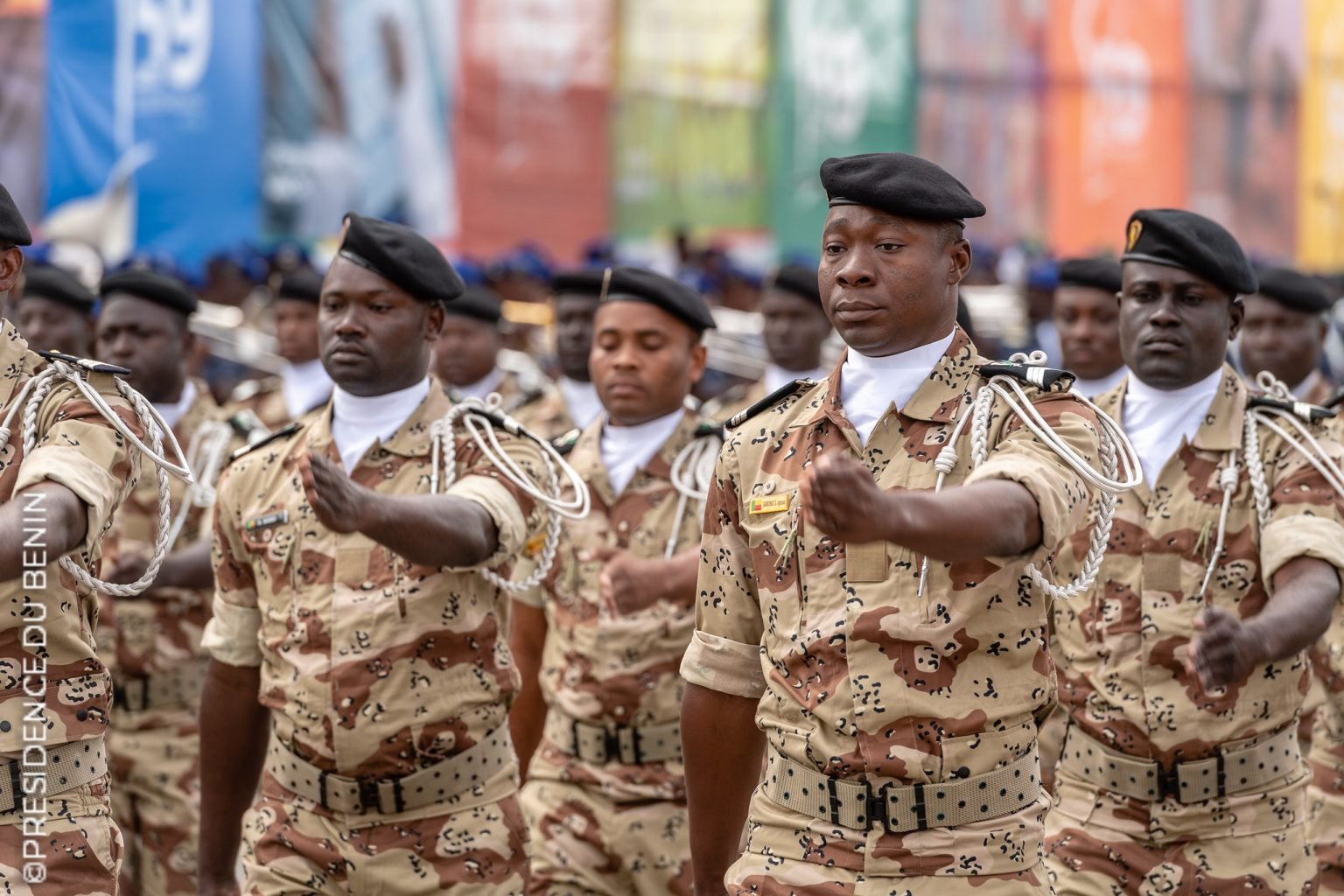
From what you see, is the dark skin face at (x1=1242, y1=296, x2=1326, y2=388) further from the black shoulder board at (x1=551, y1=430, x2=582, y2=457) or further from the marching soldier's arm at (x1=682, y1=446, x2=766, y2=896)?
the marching soldier's arm at (x1=682, y1=446, x2=766, y2=896)

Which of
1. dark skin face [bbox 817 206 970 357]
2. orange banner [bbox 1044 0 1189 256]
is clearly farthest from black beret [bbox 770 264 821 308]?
orange banner [bbox 1044 0 1189 256]

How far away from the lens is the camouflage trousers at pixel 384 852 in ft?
17.0

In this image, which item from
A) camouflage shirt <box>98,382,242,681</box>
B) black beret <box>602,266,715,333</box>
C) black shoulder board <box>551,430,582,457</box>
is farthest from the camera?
camouflage shirt <box>98,382,242,681</box>

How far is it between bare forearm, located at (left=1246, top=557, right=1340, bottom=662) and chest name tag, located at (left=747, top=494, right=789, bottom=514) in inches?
41.7

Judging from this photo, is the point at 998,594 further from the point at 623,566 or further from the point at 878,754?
the point at 623,566

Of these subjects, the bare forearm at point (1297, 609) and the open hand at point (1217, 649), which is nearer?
the open hand at point (1217, 649)

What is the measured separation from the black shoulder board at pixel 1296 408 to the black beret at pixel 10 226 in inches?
137

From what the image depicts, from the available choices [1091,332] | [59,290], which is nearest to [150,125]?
[59,290]

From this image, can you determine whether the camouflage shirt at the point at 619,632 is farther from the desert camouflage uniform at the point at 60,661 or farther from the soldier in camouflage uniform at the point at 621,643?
the desert camouflage uniform at the point at 60,661

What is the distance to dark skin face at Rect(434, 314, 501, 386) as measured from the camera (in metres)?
9.88

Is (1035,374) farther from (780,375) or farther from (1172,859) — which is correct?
(780,375)

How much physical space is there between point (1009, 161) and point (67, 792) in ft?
68.2

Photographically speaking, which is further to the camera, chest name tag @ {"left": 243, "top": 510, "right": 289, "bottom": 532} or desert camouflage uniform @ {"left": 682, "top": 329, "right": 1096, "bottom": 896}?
chest name tag @ {"left": 243, "top": 510, "right": 289, "bottom": 532}

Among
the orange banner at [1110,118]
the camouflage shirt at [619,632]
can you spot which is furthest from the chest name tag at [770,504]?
the orange banner at [1110,118]
